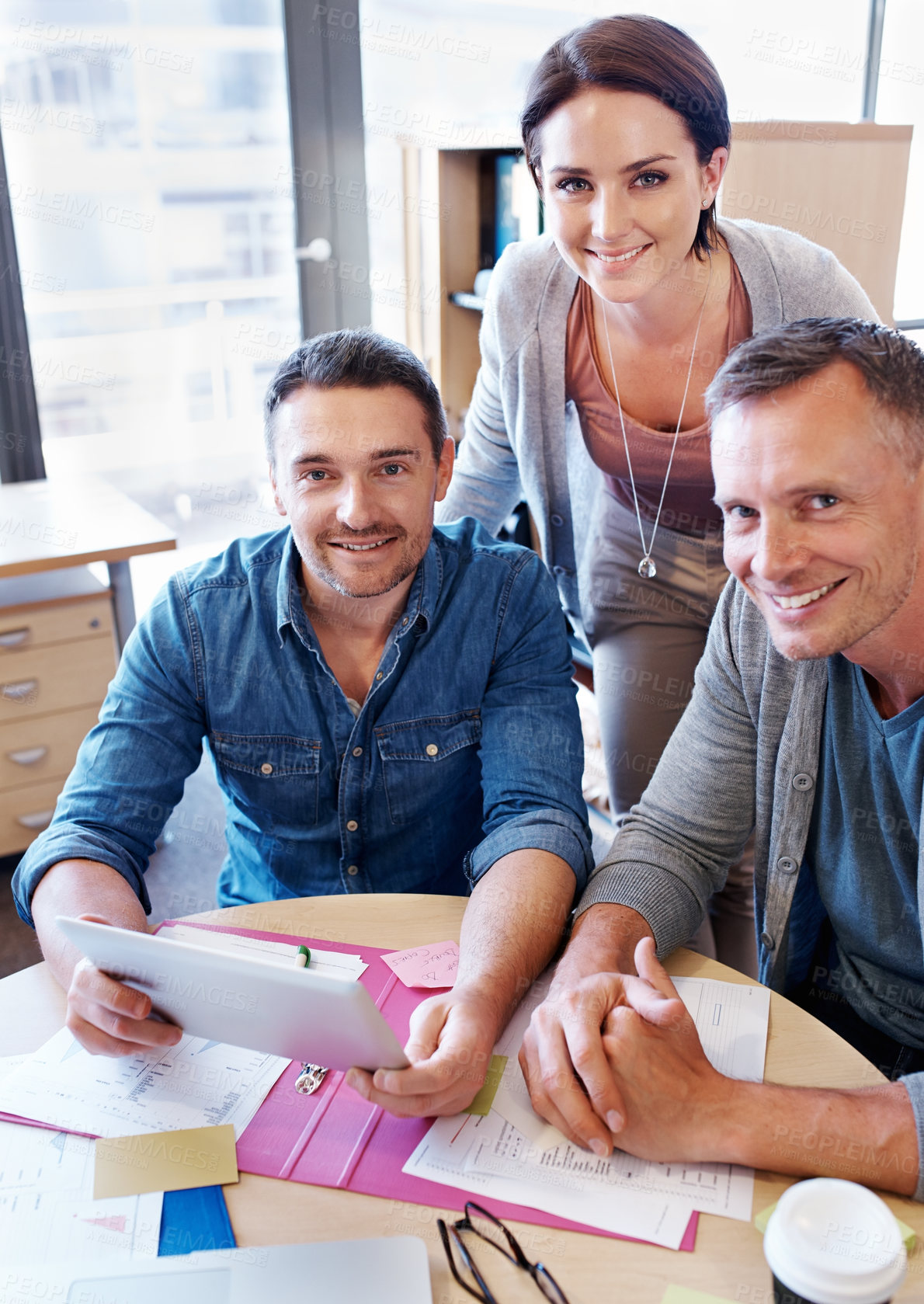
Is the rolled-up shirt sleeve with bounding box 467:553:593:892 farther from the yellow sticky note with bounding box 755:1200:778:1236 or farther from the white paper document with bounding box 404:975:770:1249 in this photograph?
the yellow sticky note with bounding box 755:1200:778:1236

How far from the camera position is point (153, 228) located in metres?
3.23

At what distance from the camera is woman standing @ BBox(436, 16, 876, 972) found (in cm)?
154

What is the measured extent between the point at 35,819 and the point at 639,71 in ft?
6.88

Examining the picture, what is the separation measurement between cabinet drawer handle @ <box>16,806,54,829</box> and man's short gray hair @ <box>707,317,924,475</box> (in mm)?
2110

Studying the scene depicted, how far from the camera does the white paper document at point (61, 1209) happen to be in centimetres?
91

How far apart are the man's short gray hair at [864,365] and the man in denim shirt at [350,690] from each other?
0.50 meters

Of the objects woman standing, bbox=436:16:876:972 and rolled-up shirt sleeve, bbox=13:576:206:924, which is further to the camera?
woman standing, bbox=436:16:876:972

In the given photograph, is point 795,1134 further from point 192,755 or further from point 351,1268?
point 192,755

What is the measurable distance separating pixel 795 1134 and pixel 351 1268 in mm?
386

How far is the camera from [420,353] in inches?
129

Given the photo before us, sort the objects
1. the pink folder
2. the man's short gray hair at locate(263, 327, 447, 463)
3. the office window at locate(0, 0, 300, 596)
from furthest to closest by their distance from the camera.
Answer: the office window at locate(0, 0, 300, 596) < the man's short gray hair at locate(263, 327, 447, 463) < the pink folder

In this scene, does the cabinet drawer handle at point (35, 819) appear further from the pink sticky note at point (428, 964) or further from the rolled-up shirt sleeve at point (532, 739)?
the pink sticky note at point (428, 964)

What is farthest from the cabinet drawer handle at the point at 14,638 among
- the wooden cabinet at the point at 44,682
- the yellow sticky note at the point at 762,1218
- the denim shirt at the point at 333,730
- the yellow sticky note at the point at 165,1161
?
the yellow sticky note at the point at 762,1218

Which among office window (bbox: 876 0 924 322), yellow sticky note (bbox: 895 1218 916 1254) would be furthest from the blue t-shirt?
office window (bbox: 876 0 924 322)
